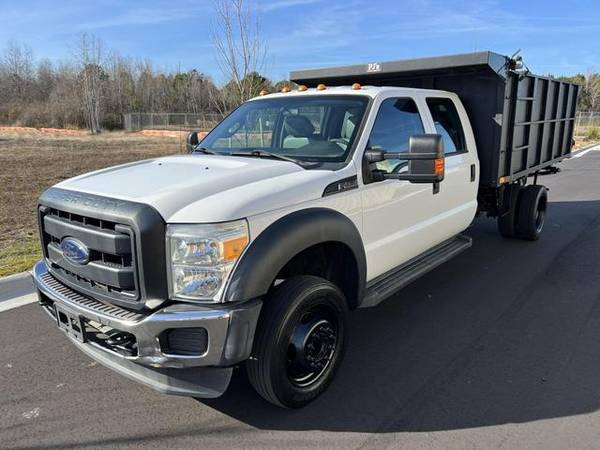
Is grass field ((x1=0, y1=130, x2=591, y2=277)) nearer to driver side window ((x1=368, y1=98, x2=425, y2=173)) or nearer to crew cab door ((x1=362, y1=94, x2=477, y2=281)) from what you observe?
crew cab door ((x1=362, y1=94, x2=477, y2=281))

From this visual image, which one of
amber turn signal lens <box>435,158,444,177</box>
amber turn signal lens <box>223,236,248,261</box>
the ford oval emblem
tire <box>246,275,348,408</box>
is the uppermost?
amber turn signal lens <box>435,158,444,177</box>

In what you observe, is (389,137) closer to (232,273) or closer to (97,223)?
(232,273)

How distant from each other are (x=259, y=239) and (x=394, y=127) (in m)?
1.84

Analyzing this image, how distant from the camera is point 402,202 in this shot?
156 inches

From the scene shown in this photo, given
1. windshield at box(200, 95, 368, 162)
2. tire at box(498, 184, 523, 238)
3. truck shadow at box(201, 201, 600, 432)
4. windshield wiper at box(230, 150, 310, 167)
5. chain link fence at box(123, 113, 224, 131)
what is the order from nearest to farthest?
truck shadow at box(201, 201, 600, 432) → windshield wiper at box(230, 150, 310, 167) → windshield at box(200, 95, 368, 162) → tire at box(498, 184, 523, 238) → chain link fence at box(123, 113, 224, 131)

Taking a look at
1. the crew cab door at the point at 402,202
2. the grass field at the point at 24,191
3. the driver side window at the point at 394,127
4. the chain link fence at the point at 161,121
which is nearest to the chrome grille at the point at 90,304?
the crew cab door at the point at 402,202

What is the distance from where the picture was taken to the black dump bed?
5301 millimetres

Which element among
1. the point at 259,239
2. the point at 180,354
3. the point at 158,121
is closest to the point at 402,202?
the point at 259,239

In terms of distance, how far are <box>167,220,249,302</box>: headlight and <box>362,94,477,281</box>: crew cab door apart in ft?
4.23

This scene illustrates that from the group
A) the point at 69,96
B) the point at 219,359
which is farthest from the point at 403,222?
the point at 69,96

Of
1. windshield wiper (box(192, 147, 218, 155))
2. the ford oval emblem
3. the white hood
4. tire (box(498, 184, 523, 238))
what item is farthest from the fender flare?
tire (box(498, 184, 523, 238))

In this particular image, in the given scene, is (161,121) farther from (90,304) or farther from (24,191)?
(90,304)

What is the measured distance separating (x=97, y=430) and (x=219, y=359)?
95 centimetres

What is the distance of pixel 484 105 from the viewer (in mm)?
5430
